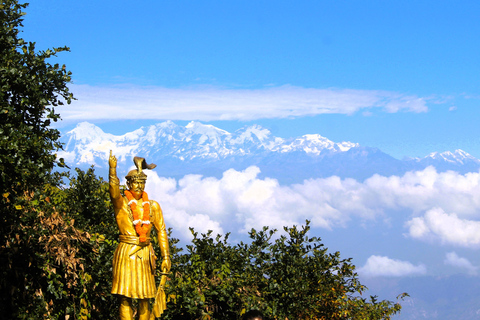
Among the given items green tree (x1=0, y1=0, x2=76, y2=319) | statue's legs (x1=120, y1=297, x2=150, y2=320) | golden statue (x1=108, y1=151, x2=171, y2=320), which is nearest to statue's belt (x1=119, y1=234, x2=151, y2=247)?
golden statue (x1=108, y1=151, x2=171, y2=320)

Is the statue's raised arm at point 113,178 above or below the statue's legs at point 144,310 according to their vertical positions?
above

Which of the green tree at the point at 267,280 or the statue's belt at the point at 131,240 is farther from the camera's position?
the green tree at the point at 267,280

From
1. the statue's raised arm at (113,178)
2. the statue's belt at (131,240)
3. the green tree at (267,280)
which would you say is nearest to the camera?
the statue's raised arm at (113,178)

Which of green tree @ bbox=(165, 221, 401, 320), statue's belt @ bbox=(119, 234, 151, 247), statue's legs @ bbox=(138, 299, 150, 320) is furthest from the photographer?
green tree @ bbox=(165, 221, 401, 320)

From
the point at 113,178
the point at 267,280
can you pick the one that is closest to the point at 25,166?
the point at 113,178

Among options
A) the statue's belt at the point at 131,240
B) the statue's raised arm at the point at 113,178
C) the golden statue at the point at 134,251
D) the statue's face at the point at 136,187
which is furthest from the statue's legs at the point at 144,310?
the statue's raised arm at the point at 113,178

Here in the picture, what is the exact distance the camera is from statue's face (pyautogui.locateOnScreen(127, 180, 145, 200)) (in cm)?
1009

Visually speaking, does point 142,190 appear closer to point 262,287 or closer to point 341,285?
point 262,287

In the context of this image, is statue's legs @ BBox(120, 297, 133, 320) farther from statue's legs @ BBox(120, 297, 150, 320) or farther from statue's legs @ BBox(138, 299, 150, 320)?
statue's legs @ BBox(138, 299, 150, 320)

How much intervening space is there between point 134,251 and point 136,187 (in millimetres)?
1203

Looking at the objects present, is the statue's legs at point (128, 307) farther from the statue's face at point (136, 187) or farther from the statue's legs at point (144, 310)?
the statue's face at point (136, 187)

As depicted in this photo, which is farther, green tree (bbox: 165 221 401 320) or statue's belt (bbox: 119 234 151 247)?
green tree (bbox: 165 221 401 320)

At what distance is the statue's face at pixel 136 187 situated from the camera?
10.1 m

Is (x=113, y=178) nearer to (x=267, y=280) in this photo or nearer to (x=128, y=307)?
(x=128, y=307)
